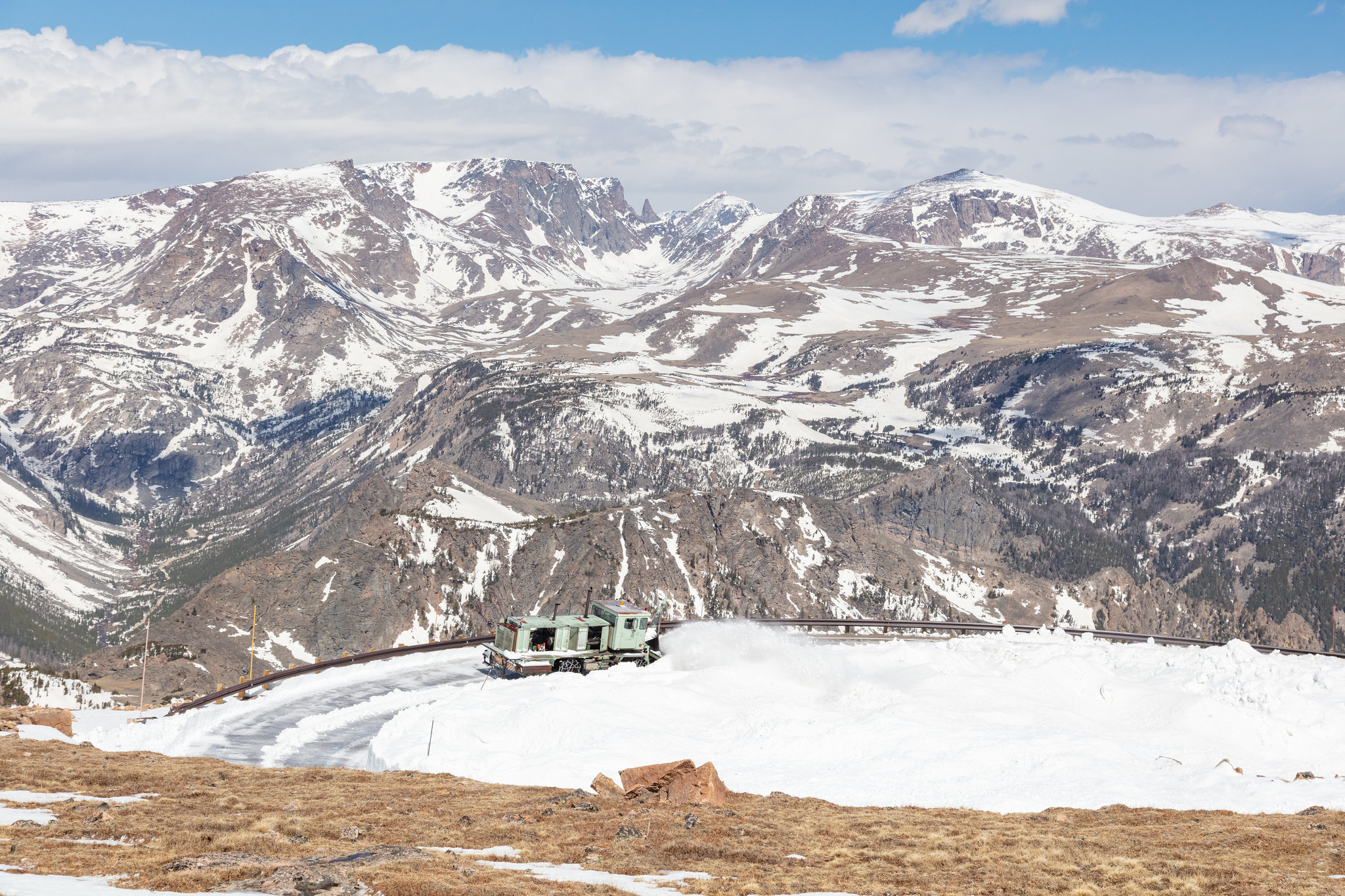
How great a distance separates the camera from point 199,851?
26703 millimetres

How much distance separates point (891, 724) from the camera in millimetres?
49188

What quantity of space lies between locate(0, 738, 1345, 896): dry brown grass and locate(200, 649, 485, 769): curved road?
23.0 ft

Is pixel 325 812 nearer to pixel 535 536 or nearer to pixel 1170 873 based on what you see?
pixel 1170 873

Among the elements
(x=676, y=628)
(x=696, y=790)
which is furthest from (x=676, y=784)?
(x=676, y=628)

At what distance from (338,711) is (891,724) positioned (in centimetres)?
3006

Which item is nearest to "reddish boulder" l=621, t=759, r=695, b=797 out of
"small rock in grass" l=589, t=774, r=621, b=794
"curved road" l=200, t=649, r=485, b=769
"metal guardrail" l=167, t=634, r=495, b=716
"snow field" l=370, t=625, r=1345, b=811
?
"small rock in grass" l=589, t=774, r=621, b=794

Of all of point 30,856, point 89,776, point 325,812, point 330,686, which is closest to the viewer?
point 30,856

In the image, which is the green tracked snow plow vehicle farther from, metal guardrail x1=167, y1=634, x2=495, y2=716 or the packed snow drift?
metal guardrail x1=167, y1=634, x2=495, y2=716

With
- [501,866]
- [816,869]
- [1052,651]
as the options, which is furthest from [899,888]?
[1052,651]

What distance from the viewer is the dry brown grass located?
26.1 meters

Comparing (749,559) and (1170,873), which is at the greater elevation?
(1170,873)

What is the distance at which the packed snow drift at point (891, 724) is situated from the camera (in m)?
43.6

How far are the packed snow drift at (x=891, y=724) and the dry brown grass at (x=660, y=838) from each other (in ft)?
11.7

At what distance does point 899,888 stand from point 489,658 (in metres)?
41.0
